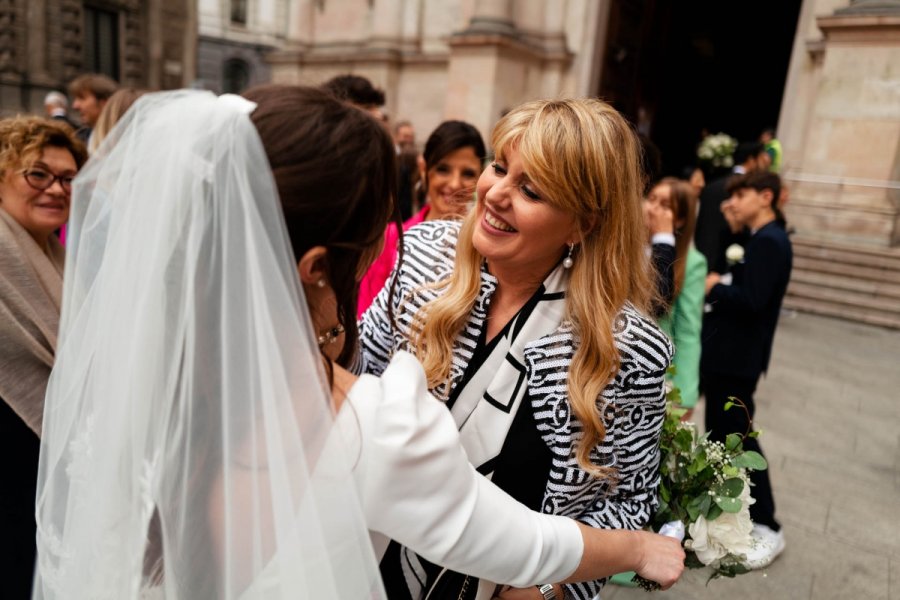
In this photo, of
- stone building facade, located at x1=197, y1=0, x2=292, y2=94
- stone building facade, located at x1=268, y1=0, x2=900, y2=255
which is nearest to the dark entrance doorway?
stone building facade, located at x1=268, y1=0, x2=900, y2=255

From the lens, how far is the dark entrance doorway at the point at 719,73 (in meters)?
15.6

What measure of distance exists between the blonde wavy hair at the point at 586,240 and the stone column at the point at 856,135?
9.25m

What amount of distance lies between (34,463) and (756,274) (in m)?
3.72

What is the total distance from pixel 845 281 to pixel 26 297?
32.0ft

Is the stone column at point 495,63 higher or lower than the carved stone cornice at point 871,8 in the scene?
lower

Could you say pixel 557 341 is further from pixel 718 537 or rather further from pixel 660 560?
pixel 718 537

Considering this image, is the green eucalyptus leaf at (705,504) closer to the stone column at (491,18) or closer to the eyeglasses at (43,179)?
the eyeglasses at (43,179)

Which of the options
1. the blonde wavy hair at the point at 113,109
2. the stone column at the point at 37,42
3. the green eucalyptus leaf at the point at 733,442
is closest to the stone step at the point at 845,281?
the green eucalyptus leaf at the point at 733,442

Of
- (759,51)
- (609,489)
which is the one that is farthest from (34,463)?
(759,51)

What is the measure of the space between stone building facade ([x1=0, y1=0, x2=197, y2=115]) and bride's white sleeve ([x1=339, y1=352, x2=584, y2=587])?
64.2 ft

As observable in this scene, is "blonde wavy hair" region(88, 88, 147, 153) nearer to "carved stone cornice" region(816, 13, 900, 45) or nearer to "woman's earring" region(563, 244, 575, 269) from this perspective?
"woman's earring" region(563, 244, 575, 269)

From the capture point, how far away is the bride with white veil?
40.3 inches

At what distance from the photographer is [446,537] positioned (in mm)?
1064

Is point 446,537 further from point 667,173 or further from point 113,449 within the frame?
point 667,173
